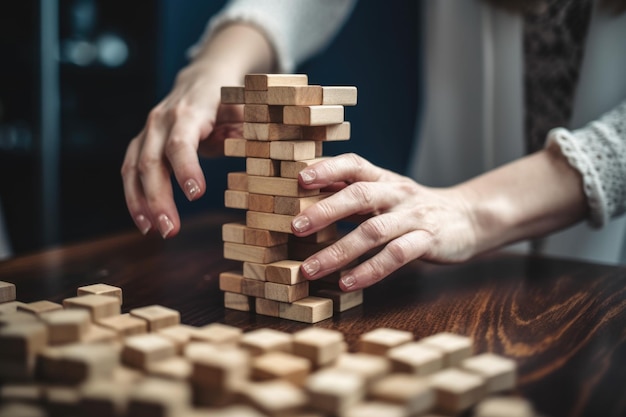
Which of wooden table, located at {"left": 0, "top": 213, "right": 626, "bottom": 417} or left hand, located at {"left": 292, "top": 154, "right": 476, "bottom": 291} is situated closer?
wooden table, located at {"left": 0, "top": 213, "right": 626, "bottom": 417}

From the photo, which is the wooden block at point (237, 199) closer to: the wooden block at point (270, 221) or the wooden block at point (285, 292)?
the wooden block at point (270, 221)

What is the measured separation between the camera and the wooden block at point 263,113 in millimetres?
1207

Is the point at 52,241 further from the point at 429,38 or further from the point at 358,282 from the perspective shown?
the point at 358,282

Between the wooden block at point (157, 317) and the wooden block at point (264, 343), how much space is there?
0.15m

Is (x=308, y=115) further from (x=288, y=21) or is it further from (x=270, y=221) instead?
(x=288, y=21)

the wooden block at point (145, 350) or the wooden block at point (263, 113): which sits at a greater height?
the wooden block at point (263, 113)

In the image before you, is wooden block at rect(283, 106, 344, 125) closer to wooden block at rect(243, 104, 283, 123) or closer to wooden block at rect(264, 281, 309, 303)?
wooden block at rect(243, 104, 283, 123)

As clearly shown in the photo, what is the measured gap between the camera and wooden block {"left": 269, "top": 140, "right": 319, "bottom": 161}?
120 cm

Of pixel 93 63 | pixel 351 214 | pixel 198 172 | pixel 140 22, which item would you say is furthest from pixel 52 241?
pixel 351 214

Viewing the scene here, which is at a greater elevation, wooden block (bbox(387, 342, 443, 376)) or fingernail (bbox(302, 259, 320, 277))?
fingernail (bbox(302, 259, 320, 277))

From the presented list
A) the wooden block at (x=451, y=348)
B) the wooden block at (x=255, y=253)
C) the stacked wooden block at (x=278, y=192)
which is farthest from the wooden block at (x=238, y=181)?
the wooden block at (x=451, y=348)

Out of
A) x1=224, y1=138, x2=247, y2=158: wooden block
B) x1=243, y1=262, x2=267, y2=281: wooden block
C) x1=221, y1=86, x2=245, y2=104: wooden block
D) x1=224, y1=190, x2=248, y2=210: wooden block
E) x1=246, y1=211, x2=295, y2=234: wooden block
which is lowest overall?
x1=243, y1=262, x2=267, y2=281: wooden block

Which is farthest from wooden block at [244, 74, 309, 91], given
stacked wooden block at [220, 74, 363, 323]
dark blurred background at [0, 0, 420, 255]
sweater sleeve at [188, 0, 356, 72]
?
dark blurred background at [0, 0, 420, 255]

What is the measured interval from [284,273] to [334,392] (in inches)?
17.6
